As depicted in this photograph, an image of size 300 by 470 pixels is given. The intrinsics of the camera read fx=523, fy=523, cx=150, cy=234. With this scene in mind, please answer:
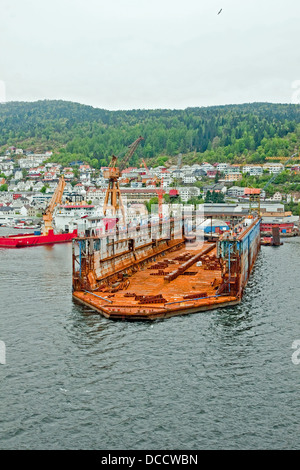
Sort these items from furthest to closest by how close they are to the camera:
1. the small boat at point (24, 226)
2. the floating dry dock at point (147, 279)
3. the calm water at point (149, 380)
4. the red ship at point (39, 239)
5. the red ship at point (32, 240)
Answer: the small boat at point (24, 226)
the red ship at point (39, 239)
the red ship at point (32, 240)
the floating dry dock at point (147, 279)
the calm water at point (149, 380)

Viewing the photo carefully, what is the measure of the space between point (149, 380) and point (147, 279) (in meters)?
20.4

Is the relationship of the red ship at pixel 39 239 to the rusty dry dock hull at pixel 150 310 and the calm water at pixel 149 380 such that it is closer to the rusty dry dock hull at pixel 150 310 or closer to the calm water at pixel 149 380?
the rusty dry dock hull at pixel 150 310

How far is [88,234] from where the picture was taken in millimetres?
38188

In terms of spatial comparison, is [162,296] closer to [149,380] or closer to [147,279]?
[147,279]

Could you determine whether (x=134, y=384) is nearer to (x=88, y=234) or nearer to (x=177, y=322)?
(x=177, y=322)

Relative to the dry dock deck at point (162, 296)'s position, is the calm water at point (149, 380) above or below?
below

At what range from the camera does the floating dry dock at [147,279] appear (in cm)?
3162

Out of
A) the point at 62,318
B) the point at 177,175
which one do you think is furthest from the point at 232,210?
the point at 62,318

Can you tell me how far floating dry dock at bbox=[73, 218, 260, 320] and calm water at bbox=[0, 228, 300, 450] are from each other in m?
0.99

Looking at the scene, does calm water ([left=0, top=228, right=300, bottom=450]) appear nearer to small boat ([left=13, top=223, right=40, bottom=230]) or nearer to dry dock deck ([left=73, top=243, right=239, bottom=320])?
dry dock deck ([left=73, top=243, right=239, bottom=320])

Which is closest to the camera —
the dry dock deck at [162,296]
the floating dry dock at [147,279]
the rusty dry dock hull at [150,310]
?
the rusty dry dock hull at [150,310]

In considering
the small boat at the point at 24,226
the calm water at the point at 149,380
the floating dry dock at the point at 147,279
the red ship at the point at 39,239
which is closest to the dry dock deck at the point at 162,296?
the floating dry dock at the point at 147,279

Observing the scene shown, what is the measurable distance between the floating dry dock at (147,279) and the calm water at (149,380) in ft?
3.25

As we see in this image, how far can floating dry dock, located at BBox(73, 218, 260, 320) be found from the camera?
31.6m
